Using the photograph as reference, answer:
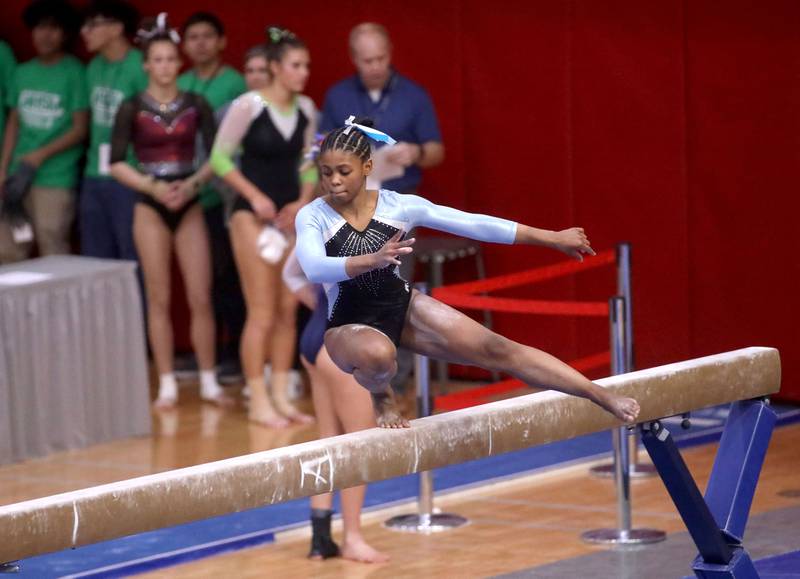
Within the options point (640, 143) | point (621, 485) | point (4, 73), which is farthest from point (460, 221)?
point (4, 73)

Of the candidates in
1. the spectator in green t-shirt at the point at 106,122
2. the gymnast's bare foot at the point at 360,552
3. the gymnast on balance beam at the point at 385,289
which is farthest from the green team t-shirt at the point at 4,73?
the gymnast on balance beam at the point at 385,289

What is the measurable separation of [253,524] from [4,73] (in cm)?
508

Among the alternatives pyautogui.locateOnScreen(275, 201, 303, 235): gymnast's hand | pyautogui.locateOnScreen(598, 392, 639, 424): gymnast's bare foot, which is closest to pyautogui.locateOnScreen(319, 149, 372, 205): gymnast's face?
pyautogui.locateOnScreen(598, 392, 639, 424): gymnast's bare foot

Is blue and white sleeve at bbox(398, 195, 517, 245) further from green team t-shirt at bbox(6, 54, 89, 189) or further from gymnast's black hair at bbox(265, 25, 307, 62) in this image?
green team t-shirt at bbox(6, 54, 89, 189)

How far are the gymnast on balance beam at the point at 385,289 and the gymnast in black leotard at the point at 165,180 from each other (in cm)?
422

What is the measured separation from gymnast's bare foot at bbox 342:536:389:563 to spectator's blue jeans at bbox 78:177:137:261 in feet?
13.1

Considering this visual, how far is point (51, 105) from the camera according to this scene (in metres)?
9.95

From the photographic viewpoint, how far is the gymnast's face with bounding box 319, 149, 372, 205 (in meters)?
4.27

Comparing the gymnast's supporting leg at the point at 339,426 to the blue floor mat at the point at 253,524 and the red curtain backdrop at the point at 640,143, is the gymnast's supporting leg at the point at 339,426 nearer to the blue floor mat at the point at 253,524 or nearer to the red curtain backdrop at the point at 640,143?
the blue floor mat at the point at 253,524

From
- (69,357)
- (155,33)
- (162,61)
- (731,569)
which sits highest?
(155,33)

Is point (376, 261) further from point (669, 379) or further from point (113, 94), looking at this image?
point (113, 94)

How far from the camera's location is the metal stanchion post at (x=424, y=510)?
6348 mm

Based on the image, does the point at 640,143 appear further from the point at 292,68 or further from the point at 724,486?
the point at 724,486

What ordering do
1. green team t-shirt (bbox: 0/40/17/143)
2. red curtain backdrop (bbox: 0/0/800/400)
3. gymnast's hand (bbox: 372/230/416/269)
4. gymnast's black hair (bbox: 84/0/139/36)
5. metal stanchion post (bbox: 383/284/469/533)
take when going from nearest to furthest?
gymnast's hand (bbox: 372/230/416/269) → metal stanchion post (bbox: 383/284/469/533) → red curtain backdrop (bbox: 0/0/800/400) → gymnast's black hair (bbox: 84/0/139/36) → green team t-shirt (bbox: 0/40/17/143)
